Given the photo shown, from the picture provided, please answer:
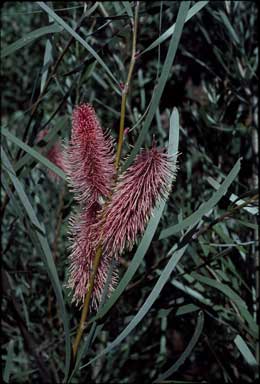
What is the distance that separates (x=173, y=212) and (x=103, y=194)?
→ 0.62 metres

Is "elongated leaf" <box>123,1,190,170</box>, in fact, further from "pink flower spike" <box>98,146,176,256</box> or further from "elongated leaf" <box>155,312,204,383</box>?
"elongated leaf" <box>155,312,204,383</box>

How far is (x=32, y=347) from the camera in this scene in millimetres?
523

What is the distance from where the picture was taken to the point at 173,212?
123cm

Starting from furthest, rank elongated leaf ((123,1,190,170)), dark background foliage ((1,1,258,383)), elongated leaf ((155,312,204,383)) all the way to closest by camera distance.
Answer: dark background foliage ((1,1,258,383)) → elongated leaf ((155,312,204,383)) → elongated leaf ((123,1,190,170))

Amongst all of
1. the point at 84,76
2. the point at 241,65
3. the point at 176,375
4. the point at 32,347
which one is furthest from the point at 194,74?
the point at 32,347

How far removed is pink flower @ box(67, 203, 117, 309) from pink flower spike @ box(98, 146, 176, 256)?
0.09 ft

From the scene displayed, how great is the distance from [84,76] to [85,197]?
0.40 meters

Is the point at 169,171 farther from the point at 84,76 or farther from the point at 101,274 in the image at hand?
the point at 84,76

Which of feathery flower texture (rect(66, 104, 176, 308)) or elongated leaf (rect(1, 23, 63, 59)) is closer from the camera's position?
feathery flower texture (rect(66, 104, 176, 308))

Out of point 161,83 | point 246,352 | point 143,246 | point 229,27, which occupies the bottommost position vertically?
Answer: point 246,352

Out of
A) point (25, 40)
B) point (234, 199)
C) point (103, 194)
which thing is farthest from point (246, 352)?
point (25, 40)

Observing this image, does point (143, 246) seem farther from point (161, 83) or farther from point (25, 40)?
point (25, 40)

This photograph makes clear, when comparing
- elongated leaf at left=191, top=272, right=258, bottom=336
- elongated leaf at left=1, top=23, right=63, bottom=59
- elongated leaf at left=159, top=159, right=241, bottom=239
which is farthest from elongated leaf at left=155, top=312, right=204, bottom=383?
elongated leaf at left=1, top=23, right=63, bottom=59

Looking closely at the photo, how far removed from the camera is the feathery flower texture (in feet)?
1.94
